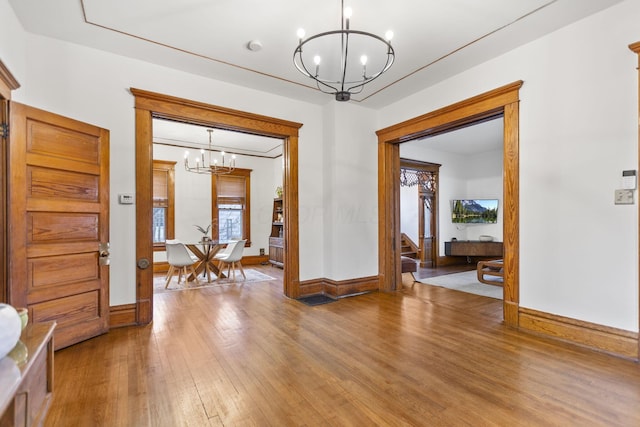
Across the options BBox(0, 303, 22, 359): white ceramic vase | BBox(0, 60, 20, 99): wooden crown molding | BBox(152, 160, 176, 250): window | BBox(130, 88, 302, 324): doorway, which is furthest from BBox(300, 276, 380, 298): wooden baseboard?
BBox(152, 160, 176, 250): window

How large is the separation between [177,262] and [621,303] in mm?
5880

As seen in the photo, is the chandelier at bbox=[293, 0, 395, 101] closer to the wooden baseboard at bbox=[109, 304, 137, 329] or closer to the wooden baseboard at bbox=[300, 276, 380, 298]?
the wooden baseboard at bbox=[300, 276, 380, 298]

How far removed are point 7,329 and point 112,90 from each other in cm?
304

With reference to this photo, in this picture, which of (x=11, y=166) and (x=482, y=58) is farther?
(x=482, y=58)

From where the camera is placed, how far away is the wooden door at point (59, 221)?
253 centimetres

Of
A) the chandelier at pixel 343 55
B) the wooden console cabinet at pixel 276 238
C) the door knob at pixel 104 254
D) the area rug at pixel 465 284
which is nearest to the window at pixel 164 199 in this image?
the wooden console cabinet at pixel 276 238

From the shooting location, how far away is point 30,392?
1.37m

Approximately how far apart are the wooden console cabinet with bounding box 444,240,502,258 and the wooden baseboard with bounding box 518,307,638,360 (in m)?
4.74

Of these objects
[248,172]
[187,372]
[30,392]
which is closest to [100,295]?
[187,372]

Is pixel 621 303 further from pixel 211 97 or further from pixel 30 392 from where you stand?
pixel 211 97

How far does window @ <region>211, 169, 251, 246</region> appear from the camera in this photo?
7.90 metres

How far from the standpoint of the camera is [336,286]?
15.1 ft

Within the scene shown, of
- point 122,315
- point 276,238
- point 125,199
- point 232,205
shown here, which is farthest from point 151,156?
point 232,205

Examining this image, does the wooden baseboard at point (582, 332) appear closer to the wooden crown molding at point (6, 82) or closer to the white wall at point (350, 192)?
the white wall at point (350, 192)
